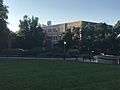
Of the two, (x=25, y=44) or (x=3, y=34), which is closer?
(x=3, y=34)

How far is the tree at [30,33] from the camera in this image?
6462cm

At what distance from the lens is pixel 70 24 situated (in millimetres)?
86500

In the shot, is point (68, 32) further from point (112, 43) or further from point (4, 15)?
point (4, 15)

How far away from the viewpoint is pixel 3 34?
154 feet

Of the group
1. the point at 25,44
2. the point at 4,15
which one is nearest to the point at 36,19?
the point at 25,44

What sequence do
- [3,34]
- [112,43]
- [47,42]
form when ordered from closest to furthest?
[3,34], [112,43], [47,42]

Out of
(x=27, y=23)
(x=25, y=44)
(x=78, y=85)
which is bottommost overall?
(x=78, y=85)

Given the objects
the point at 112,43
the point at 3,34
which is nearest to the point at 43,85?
the point at 3,34

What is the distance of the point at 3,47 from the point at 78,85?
171 feet

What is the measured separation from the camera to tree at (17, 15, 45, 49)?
64.6m

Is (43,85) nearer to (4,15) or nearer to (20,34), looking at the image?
(4,15)

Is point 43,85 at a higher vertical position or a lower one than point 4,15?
lower

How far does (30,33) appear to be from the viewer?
66188mm

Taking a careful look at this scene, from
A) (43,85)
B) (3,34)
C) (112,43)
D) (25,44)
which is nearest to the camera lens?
(43,85)
